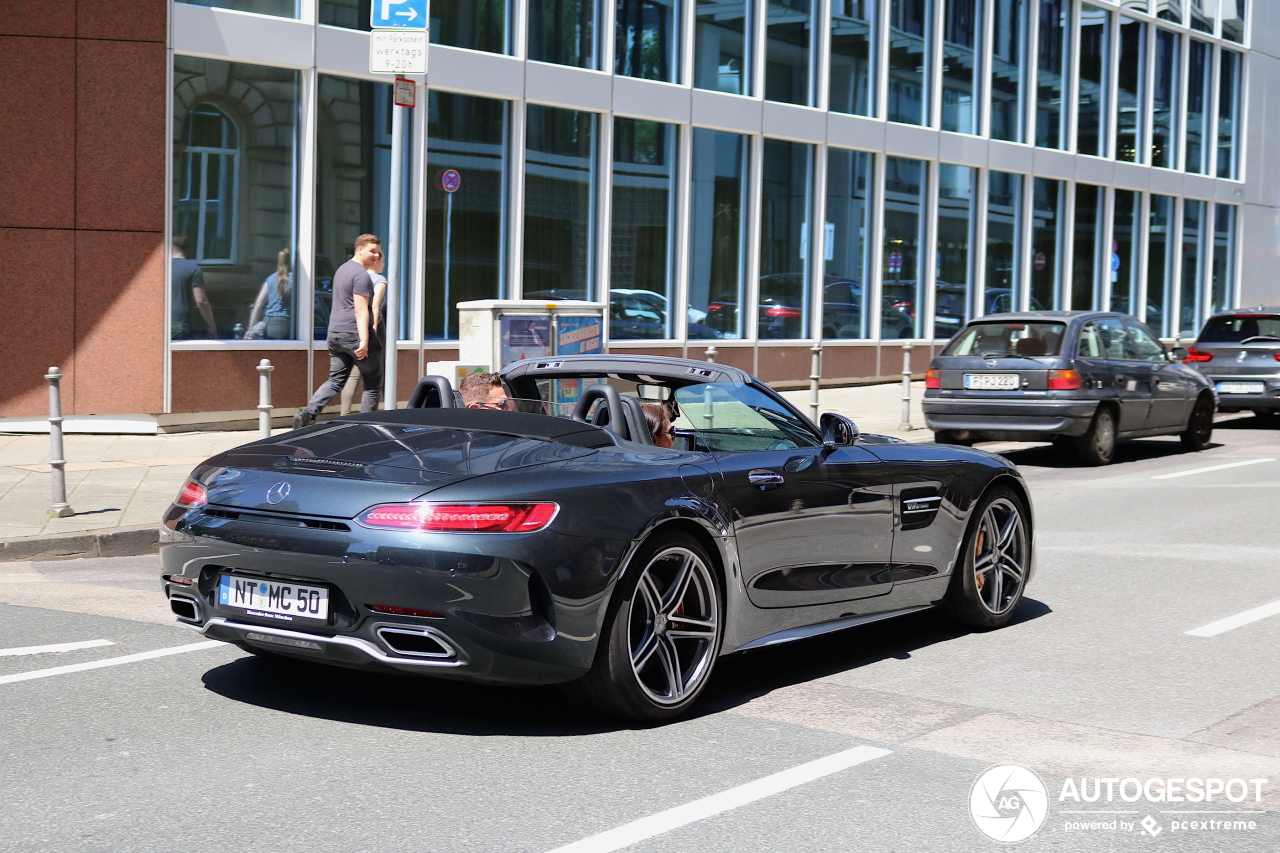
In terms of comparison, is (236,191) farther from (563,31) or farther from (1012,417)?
(1012,417)

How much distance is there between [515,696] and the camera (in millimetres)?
5621

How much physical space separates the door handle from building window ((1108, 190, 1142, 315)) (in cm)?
2878

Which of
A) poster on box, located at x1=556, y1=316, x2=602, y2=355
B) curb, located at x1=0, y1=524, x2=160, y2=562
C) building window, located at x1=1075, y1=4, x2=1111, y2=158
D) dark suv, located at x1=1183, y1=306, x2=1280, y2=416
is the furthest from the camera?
building window, located at x1=1075, y1=4, x2=1111, y2=158

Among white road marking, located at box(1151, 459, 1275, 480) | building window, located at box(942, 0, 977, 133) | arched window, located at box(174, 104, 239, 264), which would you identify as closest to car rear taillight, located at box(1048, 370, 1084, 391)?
white road marking, located at box(1151, 459, 1275, 480)

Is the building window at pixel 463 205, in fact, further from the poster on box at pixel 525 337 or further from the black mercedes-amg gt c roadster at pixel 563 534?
the black mercedes-amg gt c roadster at pixel 563 534

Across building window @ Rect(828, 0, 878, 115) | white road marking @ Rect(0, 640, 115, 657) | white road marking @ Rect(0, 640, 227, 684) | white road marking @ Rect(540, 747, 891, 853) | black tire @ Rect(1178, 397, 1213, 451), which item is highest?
building window @ Rect(828, 0, 878, 115)

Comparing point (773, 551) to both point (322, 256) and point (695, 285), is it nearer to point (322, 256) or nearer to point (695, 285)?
point (322, 256)

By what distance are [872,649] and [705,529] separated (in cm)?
163

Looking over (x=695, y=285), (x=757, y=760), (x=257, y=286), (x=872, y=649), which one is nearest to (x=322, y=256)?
(x=257, y=286)

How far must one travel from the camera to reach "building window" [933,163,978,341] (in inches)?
1062

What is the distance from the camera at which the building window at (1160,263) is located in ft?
113

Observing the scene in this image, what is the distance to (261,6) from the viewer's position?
1574 centimetres

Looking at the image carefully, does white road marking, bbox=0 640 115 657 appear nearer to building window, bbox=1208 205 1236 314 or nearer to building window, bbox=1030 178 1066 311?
building window, bbox=1030 178 1066 311

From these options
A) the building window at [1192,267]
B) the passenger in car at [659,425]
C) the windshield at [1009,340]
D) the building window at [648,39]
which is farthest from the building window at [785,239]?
the passenger in car at [659,425]
